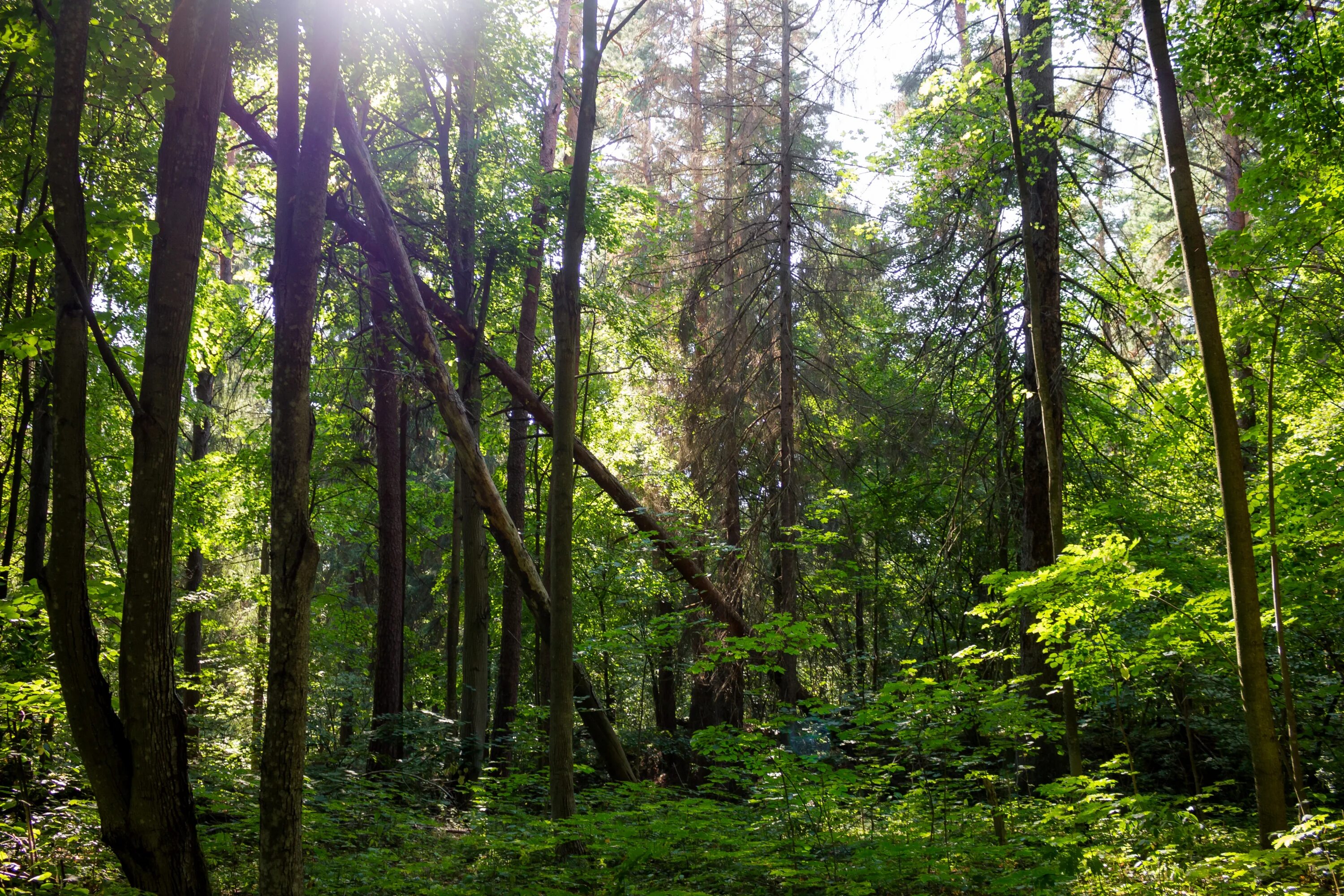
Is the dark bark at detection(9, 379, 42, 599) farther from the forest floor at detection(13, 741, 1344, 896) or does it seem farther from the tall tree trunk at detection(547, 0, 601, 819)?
the tall tree trunk at detection(547, 0, 601, 819)

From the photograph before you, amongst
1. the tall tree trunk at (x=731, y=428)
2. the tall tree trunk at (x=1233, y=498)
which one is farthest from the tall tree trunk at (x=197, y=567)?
the tall tree trunk at (x=1233, y=498)

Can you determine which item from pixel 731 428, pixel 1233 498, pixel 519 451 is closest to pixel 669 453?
pixel 731 428

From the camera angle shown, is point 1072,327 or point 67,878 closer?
point 67,878

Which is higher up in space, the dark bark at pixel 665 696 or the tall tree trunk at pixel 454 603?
the tall tree trunk at pixel 454 603

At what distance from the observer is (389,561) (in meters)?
11.8

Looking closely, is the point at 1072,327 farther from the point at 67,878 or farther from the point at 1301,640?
the point at 67,878

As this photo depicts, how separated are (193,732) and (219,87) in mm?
9876

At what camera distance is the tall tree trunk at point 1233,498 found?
14.4 ft

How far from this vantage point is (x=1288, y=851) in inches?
159

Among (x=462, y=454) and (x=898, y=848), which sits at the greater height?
(x=462, y=454)

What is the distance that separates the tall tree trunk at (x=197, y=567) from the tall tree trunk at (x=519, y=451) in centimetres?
530

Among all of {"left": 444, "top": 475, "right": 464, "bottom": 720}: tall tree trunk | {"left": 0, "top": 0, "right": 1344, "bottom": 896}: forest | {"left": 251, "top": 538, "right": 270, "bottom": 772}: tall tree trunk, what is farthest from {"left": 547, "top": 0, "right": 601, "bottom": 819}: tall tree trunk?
{"left": 251, "top": 538, "right": 270, "bottom": 772}: tall tree trunk

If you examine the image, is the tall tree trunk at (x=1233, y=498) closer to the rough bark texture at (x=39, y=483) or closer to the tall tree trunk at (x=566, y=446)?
the tall tree trunk at (x=566, y=446)

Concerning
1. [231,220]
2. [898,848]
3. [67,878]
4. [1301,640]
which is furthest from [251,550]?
[1301,640]
